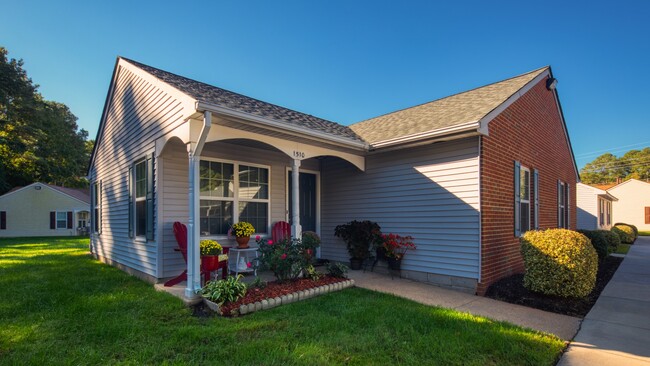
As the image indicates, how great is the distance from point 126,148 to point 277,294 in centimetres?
539

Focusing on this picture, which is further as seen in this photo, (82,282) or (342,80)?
(342,80)

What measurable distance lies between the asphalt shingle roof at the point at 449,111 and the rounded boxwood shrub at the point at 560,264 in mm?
2227

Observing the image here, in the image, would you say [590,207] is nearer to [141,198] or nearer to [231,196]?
[231,196]

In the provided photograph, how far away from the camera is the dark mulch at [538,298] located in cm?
463

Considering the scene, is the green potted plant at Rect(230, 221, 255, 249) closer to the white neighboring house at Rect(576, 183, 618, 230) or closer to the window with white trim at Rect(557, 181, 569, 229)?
the window with white trim at Rect(557, 181, 569, 229)

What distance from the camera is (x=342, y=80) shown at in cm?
1548

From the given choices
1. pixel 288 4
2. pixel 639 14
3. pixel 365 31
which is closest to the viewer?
pixel 639 14

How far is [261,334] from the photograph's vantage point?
11.4ft

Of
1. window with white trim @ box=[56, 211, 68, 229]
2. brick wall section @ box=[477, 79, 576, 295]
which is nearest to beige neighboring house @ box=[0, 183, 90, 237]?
window with white trim @ box=[56, 211, 68, 229]

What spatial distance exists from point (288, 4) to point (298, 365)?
32.6 ft

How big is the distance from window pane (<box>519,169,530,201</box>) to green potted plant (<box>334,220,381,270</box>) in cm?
322

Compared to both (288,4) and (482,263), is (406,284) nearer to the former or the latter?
(482,263)

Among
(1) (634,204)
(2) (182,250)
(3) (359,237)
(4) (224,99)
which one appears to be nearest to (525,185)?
(3) (359,237)

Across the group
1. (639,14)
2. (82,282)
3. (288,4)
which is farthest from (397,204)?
(639,14)
